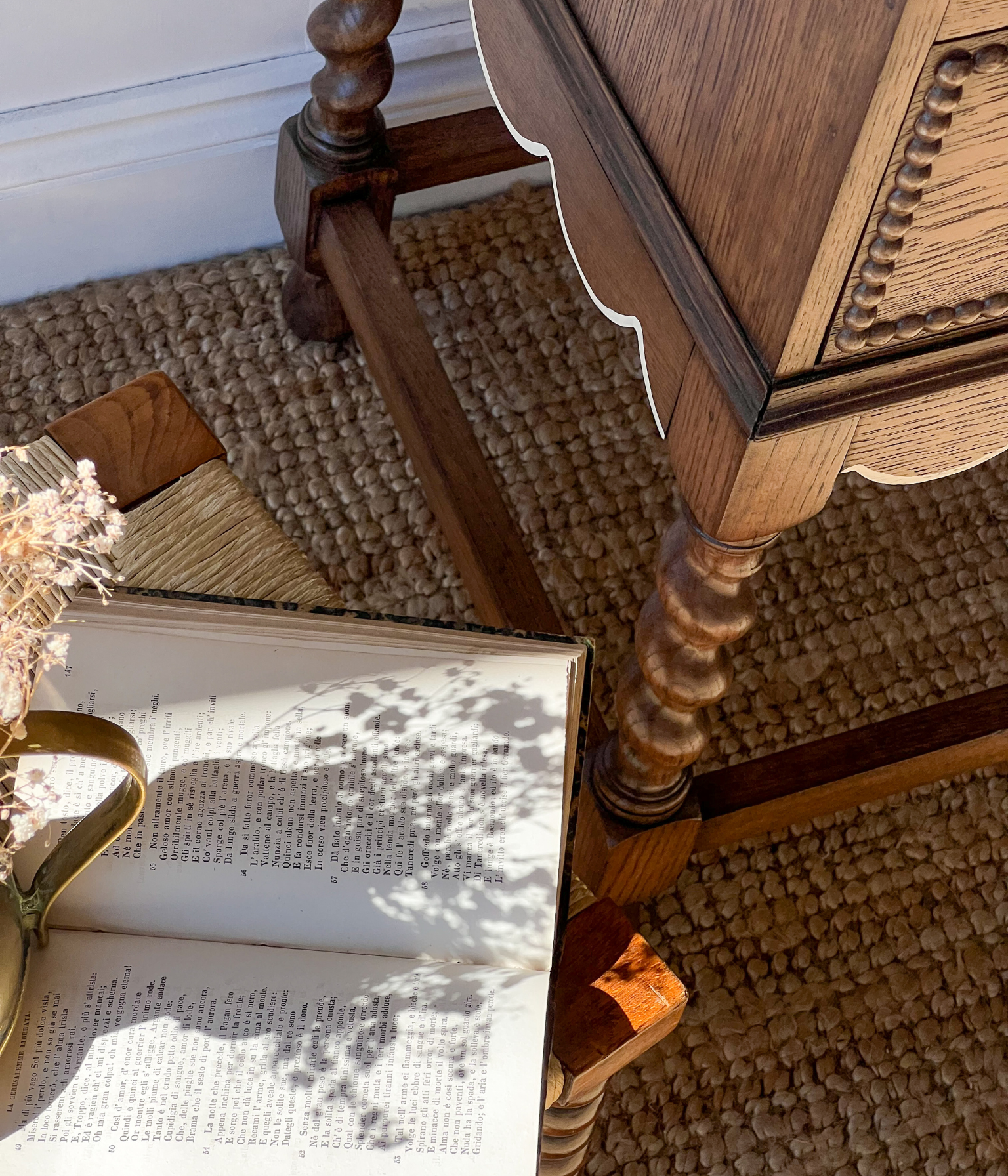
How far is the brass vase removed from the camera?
36 centimetres

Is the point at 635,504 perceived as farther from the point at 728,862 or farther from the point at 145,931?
the point at 145,931

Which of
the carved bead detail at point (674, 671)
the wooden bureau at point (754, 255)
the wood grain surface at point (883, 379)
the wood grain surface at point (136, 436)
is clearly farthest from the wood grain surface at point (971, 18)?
the wood grain surface at point (136, 436)

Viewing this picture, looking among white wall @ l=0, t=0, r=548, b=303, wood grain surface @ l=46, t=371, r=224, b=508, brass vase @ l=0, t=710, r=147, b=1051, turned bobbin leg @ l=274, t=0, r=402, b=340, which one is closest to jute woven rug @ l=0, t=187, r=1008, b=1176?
white wall @ l=0, t=0, r=548, b=303

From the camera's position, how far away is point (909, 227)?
0.36m

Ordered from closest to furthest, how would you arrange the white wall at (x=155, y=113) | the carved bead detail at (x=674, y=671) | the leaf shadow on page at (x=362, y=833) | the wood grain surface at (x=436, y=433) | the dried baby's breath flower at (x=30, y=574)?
1. the dried baby's breath flower at (x=30, y=574)
2. the leaf shadow on page at (x=362, y=833)
3. the carved bead detail at (x=674, y=671)
4. the wood grain surface at (x=436, y=433)
5. the white wall at (x=155, y=113)

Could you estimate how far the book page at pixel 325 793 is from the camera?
42 centimetres

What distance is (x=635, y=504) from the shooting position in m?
0.93

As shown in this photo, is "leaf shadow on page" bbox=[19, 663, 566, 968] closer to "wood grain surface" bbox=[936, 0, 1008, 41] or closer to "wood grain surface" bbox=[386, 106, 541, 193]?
"wood grain surface" bbox=[936, 0, 1008, 41]

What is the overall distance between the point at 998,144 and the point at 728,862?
57 cm

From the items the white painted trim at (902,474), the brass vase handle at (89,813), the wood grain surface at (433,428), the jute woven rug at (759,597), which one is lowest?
the jute woven rug at (759,597)

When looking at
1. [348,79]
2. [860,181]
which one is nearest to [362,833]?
[860,181]

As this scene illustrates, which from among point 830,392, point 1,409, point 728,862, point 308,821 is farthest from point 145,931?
point 1,409

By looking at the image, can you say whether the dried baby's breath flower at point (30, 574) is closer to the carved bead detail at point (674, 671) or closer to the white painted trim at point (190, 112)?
the carved bead detail at point (674, 671)

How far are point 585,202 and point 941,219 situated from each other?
0.16 meters
